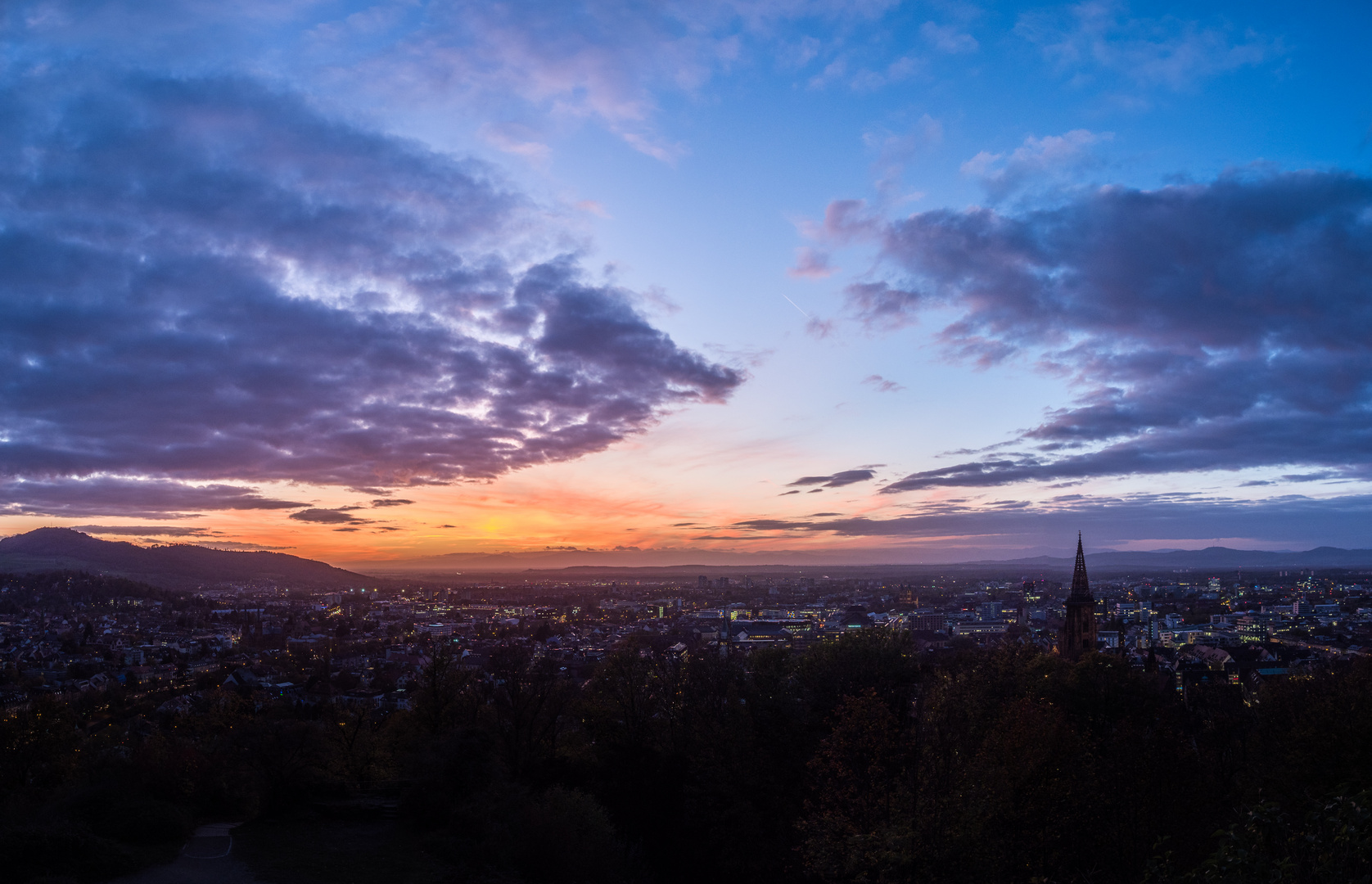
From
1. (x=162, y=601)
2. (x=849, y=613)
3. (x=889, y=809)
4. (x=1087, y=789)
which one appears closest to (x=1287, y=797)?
(x=1087, y=789)

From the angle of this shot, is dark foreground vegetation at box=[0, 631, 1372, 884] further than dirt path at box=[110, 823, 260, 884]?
No

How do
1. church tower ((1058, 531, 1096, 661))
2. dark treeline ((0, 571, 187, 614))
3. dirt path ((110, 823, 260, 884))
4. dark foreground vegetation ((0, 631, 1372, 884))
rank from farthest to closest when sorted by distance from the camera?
1. dark treeline ((0, 571, 187, 614))
2. church tower ((1058, 531, 1096, 661))
3. dirt path ((110, 823, 260, 884))
4. dark foreground vegetation ((0, 631, 1372, 884))

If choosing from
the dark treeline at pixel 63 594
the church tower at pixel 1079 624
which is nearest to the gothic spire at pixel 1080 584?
the church tower at pixel 1079 624

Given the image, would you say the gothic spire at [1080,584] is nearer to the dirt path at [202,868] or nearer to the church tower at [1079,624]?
the church tower at [1079,624]

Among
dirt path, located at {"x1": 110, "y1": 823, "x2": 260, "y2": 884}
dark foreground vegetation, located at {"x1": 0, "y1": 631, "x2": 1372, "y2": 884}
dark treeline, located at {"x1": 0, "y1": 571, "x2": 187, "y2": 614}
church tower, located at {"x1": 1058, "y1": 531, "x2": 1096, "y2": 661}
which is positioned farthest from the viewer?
dark treeline, located at {"x1": 0, "y1": 571, "x2": 187, "y2": 614}

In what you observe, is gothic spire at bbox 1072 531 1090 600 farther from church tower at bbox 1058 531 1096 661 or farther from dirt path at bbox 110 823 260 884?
A: dirt path at bbox 110 823 260 884

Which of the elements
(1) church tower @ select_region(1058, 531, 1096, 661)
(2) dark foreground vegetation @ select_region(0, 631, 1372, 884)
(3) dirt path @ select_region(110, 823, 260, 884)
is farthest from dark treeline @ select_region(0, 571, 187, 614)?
(1) church tower @ select_region(1058, 531, 1096, 661)

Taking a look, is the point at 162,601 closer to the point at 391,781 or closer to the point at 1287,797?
the point at 391,781

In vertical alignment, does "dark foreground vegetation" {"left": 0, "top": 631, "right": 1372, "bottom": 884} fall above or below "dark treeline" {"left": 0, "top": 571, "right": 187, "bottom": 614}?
above

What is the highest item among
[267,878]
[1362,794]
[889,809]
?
[1362,794]
